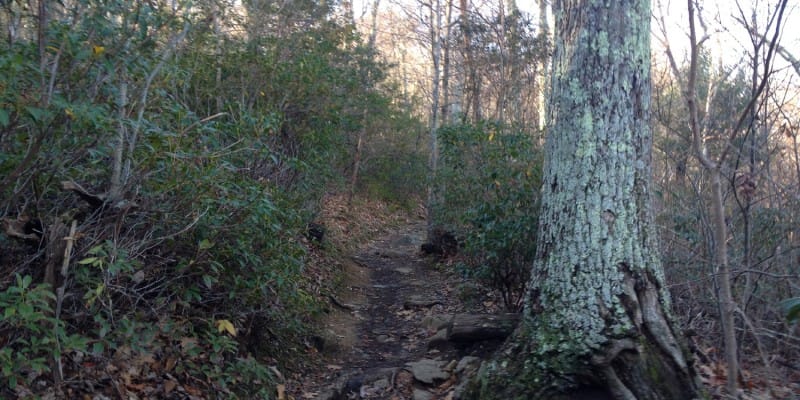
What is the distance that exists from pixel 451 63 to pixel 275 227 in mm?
13562

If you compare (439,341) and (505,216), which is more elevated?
(505,216)

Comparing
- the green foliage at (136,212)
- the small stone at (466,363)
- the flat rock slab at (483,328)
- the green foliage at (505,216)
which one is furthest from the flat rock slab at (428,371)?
the green foliage at (505,216)

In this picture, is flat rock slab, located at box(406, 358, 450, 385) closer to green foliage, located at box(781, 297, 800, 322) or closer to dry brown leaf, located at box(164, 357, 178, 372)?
dry brown leaf, located at box(164, 357, 178, 372)

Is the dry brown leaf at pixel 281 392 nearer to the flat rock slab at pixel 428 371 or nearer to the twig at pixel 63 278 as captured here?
the flat rock slab at pixel 428 371

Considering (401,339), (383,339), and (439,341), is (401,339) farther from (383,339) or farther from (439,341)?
(439,341)

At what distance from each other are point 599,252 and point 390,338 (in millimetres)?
4530

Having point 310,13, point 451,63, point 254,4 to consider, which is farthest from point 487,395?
point 451,63

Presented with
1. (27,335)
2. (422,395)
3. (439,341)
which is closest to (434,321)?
(439,341)

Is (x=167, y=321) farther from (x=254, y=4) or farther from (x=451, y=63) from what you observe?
(x=451, y=63)

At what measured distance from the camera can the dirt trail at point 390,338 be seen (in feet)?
21.6

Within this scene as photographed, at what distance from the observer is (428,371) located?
6.73m

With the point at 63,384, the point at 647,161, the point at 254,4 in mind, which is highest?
the point at 254,4

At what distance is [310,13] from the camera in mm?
13086

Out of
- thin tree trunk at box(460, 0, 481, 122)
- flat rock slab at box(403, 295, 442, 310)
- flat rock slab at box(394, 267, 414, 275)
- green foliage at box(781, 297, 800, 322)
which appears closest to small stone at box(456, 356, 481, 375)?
green foliage at box(781, 297, 800, 322)
